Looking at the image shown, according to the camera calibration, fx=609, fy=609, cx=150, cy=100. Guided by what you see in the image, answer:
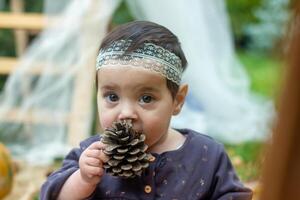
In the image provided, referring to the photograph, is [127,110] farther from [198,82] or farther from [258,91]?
[258,91]

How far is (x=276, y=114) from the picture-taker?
49cm

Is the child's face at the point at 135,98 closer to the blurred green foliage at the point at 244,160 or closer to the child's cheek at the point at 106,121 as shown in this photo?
the child's cheek at the point at 106,121

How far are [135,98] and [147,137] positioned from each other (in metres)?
0.08

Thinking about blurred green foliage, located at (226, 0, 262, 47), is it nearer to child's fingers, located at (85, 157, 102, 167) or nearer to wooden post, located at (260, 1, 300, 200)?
child's fingers, located at (85, 157, 102, 167)

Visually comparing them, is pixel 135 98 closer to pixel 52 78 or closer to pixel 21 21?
pixel 52 78

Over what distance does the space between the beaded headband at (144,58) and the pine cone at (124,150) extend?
121mm

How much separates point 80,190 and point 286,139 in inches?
30.4

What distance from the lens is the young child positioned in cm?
116

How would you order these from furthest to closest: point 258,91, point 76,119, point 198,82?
point 258,91 → point 198,82 → point 76,119

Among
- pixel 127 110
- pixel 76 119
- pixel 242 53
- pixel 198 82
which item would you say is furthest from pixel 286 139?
pixel 242 53

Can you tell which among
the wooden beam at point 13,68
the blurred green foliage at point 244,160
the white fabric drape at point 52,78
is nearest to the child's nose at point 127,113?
the blurred green foliage at point 244,160

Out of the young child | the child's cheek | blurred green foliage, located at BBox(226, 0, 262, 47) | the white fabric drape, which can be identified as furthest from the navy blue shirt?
blurred green foliage, located at BBox(226, 0, 262, 47)

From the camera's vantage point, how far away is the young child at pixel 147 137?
1164 mm

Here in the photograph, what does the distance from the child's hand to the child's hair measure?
192mm
